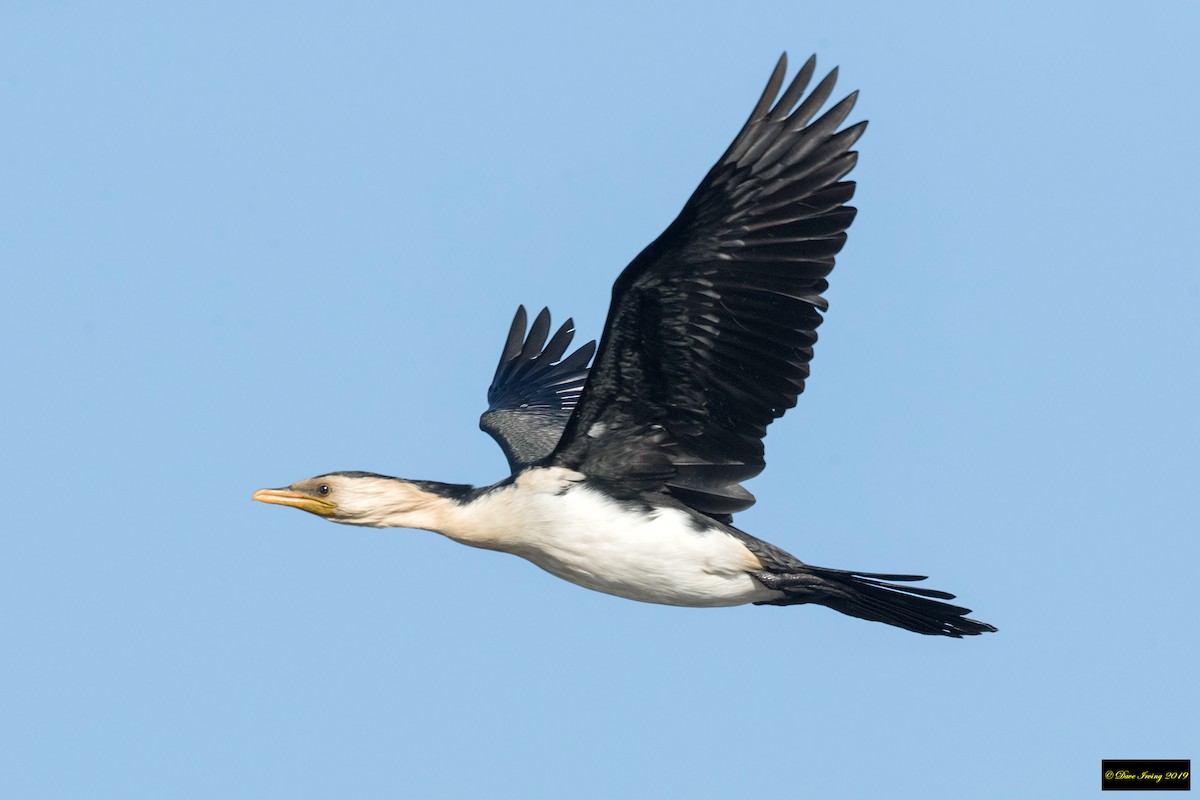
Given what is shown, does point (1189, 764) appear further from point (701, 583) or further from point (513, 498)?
point (513, 498)

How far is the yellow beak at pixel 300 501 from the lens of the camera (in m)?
12.9

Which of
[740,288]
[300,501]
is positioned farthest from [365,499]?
[740,288]

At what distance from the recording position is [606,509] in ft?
41.0

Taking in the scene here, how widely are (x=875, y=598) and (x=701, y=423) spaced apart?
1631mm

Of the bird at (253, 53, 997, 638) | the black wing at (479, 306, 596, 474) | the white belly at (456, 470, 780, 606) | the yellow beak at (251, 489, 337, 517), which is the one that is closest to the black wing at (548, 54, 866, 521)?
the bird at (253, 53, 997, 638)

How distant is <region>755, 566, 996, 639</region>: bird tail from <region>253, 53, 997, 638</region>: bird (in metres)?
0.01

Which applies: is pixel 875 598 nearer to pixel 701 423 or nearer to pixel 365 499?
pixel 701 423

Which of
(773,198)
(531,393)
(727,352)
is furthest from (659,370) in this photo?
(531,393)

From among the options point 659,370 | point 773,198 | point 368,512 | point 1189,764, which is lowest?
point 1189,764

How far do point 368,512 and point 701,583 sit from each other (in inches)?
91.7

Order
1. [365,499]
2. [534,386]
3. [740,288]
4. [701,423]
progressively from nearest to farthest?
[740,288] → [701,423] → [365,499] → [534,386]

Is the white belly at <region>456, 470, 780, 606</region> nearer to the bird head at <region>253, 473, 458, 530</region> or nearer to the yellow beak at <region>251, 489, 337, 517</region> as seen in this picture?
the bird head at <region>253, 473, 458, 530</region>

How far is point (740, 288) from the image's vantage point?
1171 centimetres

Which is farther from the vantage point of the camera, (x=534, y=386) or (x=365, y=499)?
(x=534, y=386)
